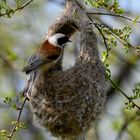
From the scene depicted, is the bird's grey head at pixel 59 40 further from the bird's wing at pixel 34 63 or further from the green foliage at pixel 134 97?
the green foliage at pixel 134 97

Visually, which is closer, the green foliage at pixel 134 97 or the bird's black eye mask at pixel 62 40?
the green foliage at pixel 134 97

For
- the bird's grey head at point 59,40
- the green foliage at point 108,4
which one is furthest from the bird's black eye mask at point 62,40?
the green foliage at point 108,4

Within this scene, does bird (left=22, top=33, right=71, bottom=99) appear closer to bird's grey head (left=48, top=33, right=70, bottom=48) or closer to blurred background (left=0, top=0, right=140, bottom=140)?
bird's grey head (left=48, top=33, right=70, bottom=48)

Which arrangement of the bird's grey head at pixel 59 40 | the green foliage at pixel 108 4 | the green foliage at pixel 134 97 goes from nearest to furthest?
the green foliage at pixel 108 4, the green foliage at pixel 134 97, the bird's grey head at pixel 59 40

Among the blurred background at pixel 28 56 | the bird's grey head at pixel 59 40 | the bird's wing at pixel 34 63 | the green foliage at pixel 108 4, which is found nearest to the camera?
the green foliage at pixel 108 4

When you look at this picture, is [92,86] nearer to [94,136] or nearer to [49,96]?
[49,96]

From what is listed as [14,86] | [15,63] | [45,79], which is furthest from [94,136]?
[14,86]

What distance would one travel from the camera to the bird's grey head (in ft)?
13.0

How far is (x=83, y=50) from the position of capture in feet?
12.8

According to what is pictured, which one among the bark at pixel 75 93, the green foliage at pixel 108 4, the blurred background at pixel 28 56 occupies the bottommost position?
the blurred background at pixel 28 56

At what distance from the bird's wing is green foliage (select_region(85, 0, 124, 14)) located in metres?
0.65

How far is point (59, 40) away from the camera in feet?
13.2

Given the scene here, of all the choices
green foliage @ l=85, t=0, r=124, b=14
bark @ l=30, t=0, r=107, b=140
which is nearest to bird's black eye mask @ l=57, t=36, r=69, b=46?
bark @ l=30, t=0, r=107, b=140

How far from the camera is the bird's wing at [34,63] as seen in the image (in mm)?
3828
